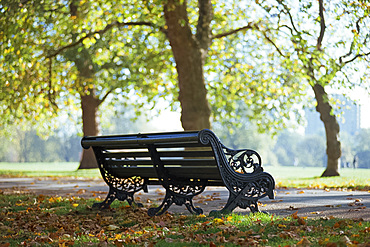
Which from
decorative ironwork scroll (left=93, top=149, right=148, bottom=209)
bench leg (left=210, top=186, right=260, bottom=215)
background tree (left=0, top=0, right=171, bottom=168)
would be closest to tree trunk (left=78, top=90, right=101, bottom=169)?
background tree (left=0, top=0, right=171, bottom=168)

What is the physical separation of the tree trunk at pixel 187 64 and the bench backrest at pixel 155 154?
21.3 ft

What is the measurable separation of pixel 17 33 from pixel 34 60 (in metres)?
3.25

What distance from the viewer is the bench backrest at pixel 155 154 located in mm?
5984

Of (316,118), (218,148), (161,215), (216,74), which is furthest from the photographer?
(316,118)

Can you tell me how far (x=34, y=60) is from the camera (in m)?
16.0

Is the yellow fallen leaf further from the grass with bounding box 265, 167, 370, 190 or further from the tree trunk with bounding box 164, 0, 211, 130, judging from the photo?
the tree trunk with bounding box 164, 0, 211, 130

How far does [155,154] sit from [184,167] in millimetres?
414

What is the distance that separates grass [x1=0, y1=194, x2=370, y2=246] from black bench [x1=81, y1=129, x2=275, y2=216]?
307 mm

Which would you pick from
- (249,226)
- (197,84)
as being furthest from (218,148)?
(197,84)

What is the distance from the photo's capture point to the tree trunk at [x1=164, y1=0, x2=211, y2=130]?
13883mm

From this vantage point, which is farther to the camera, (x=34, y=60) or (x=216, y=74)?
(x=216, y=74)

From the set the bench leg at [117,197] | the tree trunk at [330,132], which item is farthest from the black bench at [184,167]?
the tree trunk at [330,132]

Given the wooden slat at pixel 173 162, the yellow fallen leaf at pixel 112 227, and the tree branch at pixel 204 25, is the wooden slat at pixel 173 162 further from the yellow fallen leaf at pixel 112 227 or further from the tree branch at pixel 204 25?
the tree branch at pixel 204 25

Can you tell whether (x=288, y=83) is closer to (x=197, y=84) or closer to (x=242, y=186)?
(x=197, y=84)
